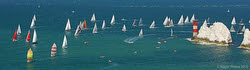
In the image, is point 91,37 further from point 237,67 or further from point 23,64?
point 237,67

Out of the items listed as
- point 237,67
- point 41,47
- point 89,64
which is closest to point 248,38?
point 237,67

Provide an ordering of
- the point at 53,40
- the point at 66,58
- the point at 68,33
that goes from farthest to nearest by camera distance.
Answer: the point at 68,33, the point at 53,40, the point at 66,58

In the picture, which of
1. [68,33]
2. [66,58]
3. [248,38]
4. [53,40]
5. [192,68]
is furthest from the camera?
[68,33]

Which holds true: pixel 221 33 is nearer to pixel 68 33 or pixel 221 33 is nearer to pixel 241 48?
pixel 241 48

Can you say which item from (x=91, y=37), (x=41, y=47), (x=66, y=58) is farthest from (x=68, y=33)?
(x=66, y=58)

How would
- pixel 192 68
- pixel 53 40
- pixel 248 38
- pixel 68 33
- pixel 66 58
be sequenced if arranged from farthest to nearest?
1. pixel 68 33
2. pixel 53 40
3. pixel 248 38
4. pixel 66 58
5. pixel 192 68

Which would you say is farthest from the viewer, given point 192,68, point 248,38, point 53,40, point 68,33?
point 68,33

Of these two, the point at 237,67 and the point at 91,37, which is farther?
the point at 91,37

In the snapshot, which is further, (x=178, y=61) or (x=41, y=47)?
(x=41, y=47)
